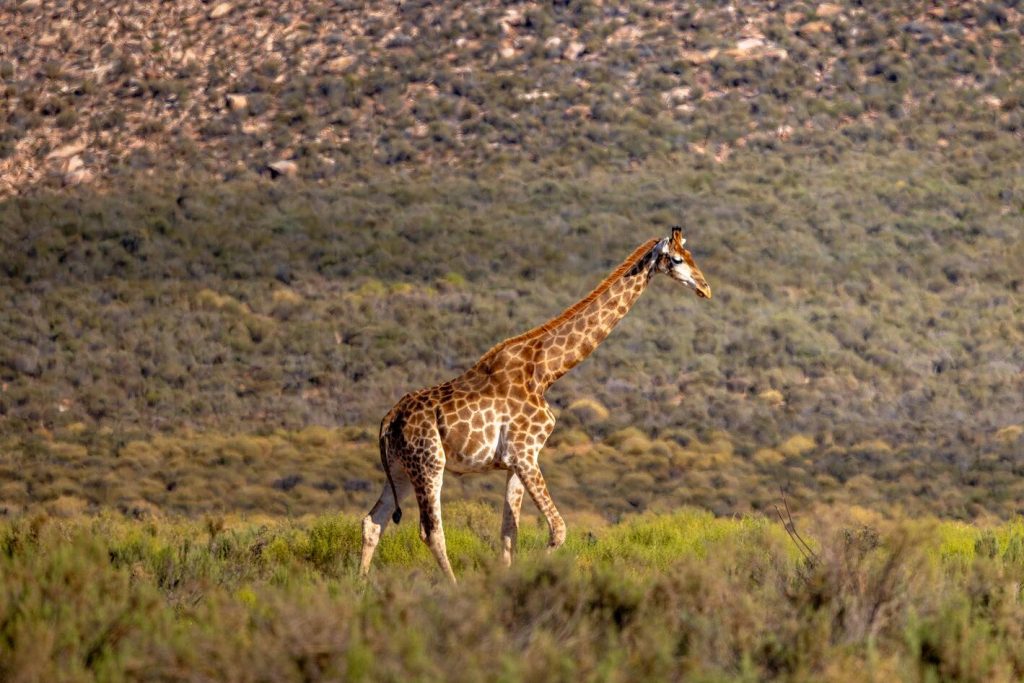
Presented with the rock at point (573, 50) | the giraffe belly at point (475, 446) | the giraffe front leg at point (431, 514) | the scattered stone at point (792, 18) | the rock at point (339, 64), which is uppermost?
the giraffe belly at point (475, 446)

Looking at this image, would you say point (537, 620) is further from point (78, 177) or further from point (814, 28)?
point (814, 28)

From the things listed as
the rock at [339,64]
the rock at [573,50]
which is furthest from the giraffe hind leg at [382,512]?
the rock at [573,50]

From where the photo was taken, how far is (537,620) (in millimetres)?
8680

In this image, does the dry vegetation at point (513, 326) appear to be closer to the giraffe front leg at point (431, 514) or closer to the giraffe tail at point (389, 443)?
the giraffe front leg at point (431, 514)

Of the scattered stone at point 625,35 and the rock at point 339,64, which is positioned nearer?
the rock at point 339,64

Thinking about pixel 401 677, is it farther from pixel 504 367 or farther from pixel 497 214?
pixel 497 214

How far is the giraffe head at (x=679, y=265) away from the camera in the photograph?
13.3 metres

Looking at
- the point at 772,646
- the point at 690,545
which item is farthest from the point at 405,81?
the point at 772,646

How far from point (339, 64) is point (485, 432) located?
144ft

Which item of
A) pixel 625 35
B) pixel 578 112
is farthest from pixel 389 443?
pixel 625 35

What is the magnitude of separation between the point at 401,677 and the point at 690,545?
7.30 meters

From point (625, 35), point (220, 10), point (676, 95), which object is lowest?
point (676, 95)

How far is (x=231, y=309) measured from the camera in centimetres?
4203

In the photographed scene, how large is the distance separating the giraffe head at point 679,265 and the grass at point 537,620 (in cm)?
224
